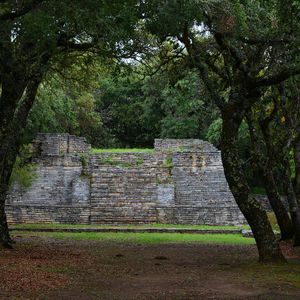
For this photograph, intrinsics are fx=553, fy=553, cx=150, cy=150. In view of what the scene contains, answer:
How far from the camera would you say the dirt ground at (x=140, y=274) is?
24.2 feet

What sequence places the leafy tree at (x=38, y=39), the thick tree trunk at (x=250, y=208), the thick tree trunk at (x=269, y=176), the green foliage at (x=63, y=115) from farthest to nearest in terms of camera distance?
the green foliage at (x=63, y=115), the thick tree trunk at (x=269, y=176), the thick tree trunk at (x=250, y=208), the leafy tree at (x=38, y=39)

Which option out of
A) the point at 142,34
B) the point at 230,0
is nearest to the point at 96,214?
the point at 142,34

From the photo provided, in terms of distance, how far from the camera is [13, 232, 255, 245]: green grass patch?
53.8 ft

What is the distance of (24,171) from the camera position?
21.7 metres

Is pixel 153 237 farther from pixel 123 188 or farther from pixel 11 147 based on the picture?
pixel 123 188

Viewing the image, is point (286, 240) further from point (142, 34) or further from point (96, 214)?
point (96, 214)

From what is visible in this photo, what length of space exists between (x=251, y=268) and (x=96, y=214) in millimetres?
13801

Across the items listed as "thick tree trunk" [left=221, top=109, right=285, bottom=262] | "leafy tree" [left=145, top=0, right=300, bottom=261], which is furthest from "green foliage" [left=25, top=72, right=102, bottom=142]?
"thick tree trunk" [left=221, top=109, right=285, bottom=262]

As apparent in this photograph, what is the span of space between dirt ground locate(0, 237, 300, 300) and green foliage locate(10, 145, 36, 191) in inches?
291

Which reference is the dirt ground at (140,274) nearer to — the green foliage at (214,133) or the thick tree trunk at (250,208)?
the thick tree trunk at (250,208)

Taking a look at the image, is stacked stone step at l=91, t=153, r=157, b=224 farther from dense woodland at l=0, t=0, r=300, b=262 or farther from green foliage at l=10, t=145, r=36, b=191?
dense woodland at l=0, t=0, r=300, b=262

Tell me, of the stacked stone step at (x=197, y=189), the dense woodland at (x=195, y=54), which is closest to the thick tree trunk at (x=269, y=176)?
the dense woodland at (x=195, y=54)

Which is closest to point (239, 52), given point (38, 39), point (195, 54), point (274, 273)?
point (195, 54)

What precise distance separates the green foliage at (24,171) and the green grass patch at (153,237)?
323 cm
